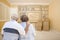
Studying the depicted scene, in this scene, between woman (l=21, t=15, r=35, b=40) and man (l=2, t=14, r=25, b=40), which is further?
woman (l=21, t=15, r=35, b=40)

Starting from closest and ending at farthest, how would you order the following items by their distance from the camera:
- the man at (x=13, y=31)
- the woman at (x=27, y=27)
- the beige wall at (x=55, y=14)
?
the man at (x=13, y=31)
the woman at (x=27, y=27)
the beige wall at (x=55, y=14)

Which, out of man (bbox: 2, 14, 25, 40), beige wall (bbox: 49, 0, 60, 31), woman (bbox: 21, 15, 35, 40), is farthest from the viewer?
beige wall (bbox: 49, 0, 60, 31)

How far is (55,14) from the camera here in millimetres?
8289

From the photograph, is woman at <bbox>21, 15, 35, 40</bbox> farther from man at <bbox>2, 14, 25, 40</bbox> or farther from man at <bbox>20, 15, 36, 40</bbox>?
man at <bbox>2, 14, 25, 40</bbox>

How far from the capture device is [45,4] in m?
9.12

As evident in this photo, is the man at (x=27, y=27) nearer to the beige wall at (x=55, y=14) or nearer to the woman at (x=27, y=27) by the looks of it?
the woman at (x=27, y=27)

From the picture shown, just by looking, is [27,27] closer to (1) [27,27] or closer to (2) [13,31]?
(1) [27,27]

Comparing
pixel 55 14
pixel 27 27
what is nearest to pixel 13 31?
pixel 27 27

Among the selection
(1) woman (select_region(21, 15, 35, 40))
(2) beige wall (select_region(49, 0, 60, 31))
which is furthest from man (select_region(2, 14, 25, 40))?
(2) beige wall (select_region(49, 0, 60, 31))

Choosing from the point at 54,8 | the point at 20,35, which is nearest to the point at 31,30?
the point at 20,35

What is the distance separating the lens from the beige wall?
311 inches

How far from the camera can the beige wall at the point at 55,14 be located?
791 centimetres

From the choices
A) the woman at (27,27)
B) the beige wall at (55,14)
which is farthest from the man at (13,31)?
the beige wall at (55,14)

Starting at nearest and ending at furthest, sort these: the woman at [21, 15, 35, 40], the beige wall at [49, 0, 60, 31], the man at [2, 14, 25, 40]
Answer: the man at [2, 14, 25, 40], the woman at [21, 15, 35, 40], the beige wall at [49, 0, 60, 31]
